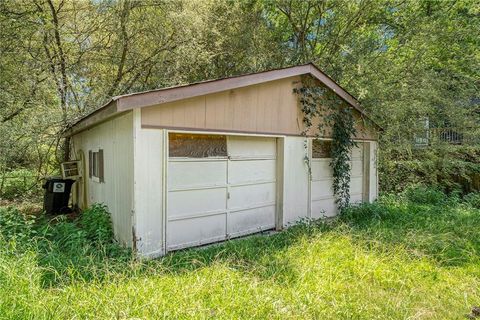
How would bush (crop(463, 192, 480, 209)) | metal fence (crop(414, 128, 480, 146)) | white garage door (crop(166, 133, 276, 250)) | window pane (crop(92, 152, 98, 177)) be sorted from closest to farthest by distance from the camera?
white garage door (crop(166, 133, 276, 250)), window pane (crop(92, 152, 98, 177)), bush (crop(463, 192, 480, 209)), metal fence (crop(414, 128, 480, 146))

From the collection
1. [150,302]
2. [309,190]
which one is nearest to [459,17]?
[309,190]

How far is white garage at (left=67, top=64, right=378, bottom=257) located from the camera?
4668 mm

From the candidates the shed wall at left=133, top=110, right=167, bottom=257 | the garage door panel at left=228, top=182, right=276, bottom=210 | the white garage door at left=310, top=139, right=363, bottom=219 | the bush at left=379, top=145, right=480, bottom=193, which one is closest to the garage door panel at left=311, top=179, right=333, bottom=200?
the white garage door at left=310, top=139, right=363, bottom=219

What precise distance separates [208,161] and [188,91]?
131 cm

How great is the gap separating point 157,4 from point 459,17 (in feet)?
33.9

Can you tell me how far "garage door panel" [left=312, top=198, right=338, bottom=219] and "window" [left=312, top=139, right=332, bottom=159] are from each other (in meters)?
1.08

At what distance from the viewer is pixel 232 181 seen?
19.6 ft

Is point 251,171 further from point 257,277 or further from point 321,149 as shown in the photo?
point 257,277

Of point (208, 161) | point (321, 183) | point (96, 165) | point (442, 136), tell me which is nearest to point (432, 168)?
point (442, 136)

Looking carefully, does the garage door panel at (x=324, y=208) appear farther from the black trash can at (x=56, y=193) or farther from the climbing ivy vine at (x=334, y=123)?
the black trash can at (x=56, y=193)

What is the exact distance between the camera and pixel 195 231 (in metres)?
5.41

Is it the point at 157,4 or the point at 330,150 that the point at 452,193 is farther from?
the point at 157,4

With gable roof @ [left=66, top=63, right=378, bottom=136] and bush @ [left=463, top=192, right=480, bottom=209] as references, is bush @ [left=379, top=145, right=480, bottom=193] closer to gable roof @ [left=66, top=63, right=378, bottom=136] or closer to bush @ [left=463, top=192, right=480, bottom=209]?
Answer: bush @ [left=463, top=192, right=480, bottom=209]

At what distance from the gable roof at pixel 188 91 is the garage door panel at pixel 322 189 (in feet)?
6.97
